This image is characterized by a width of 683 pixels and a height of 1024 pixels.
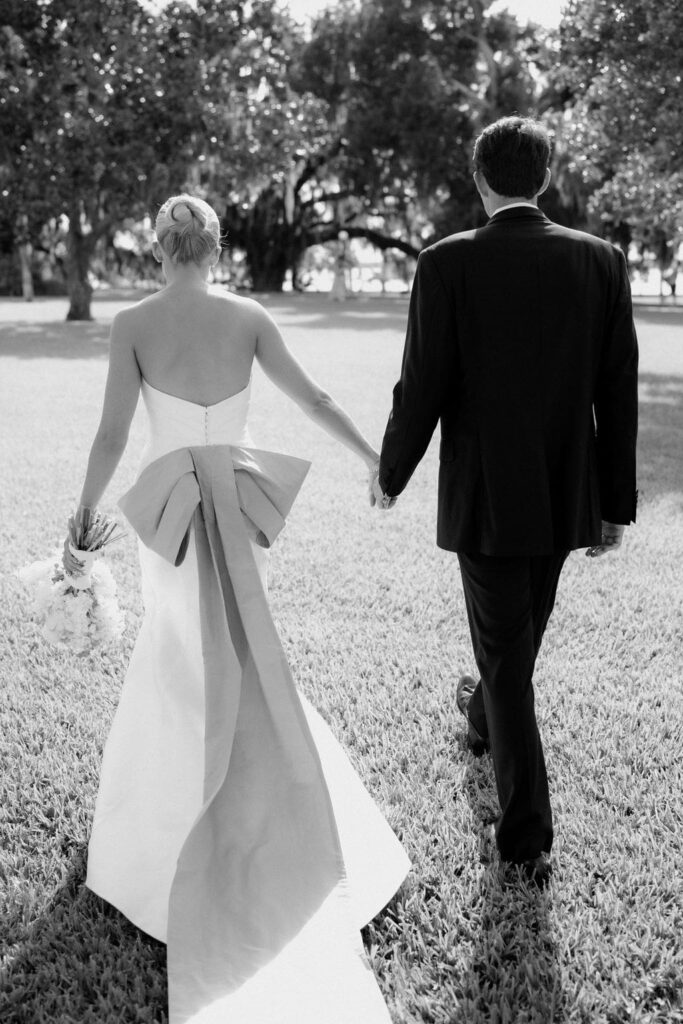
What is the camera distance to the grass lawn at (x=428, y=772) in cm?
262

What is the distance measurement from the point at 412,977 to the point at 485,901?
1.34 ft

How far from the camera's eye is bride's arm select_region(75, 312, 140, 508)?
3.02 m

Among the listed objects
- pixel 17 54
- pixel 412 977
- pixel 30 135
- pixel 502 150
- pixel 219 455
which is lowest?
pixel 412 977

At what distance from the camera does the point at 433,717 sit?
4.19 metres

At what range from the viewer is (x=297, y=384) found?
331 centimetres

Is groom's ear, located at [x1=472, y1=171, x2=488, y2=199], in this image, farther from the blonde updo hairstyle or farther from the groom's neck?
the blonde updo hairstyle

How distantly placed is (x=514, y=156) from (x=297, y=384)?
105cm

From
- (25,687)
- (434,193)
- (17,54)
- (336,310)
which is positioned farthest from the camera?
(434,193)

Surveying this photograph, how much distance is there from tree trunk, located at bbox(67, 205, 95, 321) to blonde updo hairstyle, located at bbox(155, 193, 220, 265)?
25.1 m

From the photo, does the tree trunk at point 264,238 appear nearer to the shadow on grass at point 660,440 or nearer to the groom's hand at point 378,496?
the shadow on grass at point 660,440

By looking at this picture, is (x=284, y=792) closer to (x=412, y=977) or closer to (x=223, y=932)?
(x=223, y=932)

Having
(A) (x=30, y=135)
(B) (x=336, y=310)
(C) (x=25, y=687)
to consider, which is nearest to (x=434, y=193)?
(B) (x=336, y=310)

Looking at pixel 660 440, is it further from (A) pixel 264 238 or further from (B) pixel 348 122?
(A) pixel 264 238

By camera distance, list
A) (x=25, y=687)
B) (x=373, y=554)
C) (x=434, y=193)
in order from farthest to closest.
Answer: (x=434, y=193) → (x=373, y=554) → (x=25, y=687)
